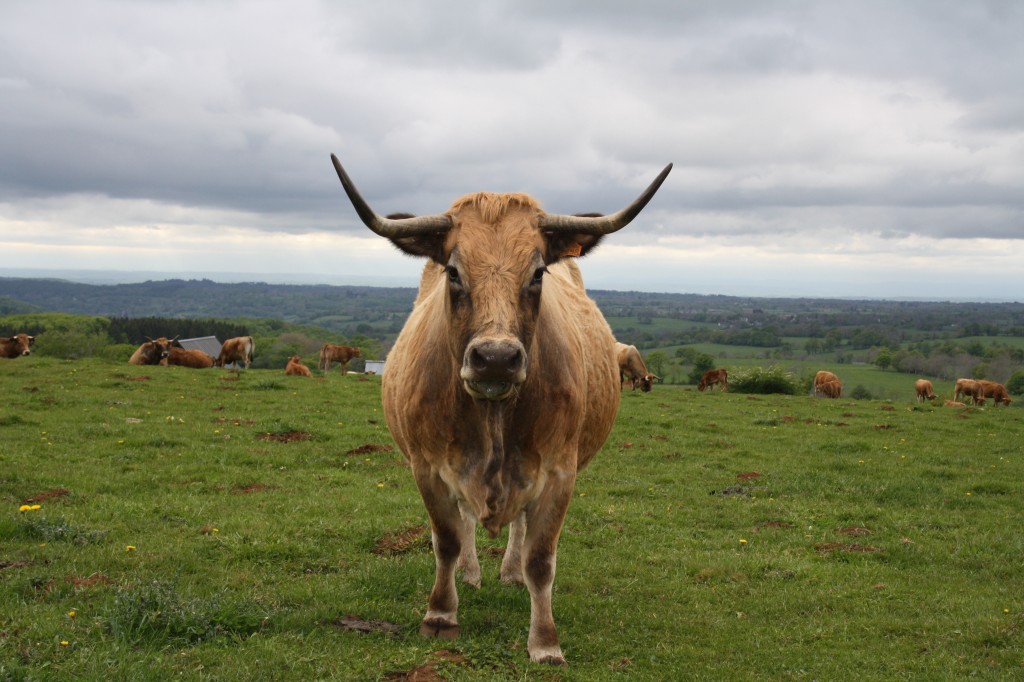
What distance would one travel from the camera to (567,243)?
18.3 ft

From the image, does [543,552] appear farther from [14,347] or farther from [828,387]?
[828,387]

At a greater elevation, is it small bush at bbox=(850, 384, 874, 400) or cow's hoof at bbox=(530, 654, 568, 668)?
cow's hoof at bbox=(530, 654, 568, 668)

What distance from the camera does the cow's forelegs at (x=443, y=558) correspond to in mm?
5988

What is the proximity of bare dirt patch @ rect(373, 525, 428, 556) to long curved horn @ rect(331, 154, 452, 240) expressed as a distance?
4231 mm

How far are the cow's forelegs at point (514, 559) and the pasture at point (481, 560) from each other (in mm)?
258

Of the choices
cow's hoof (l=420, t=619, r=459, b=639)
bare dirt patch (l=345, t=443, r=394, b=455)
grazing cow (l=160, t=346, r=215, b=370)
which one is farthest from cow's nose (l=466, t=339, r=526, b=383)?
grazing cow (l=160, t=346, r=215, b=370)

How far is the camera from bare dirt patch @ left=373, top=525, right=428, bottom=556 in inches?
325

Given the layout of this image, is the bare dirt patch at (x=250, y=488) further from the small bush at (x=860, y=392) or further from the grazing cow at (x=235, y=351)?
the small bush at (x=860, y=392)

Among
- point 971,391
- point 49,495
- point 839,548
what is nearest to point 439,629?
point 839,548

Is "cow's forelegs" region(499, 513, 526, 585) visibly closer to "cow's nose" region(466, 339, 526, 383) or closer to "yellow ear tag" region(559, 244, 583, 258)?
"yellow ear tag" region(559, 244, 583, 258)

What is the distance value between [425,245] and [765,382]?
33535 mm

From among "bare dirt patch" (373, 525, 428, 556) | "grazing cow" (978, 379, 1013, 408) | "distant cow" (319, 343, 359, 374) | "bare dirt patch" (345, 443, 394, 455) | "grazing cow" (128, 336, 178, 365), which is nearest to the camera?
"bare dirt patch" (373, 525, 428, 556)

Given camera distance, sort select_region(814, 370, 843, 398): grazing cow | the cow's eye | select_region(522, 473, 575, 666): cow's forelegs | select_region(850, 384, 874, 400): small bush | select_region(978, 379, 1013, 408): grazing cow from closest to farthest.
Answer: the cow's eye < select_region(522, 473, 575, 666): cow's forelegs < select_region(978, 379, 1013, 408): grazing cow < select_region(814, 370, 843, 398): grazing cow < select_region(850, 384, 874, 400): small bush

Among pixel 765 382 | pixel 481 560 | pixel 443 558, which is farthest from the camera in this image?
pixel 765 382
